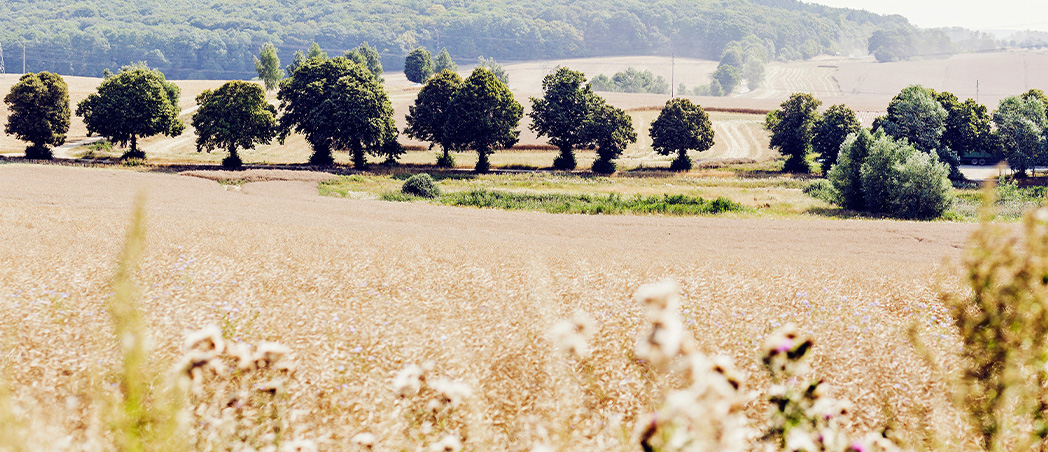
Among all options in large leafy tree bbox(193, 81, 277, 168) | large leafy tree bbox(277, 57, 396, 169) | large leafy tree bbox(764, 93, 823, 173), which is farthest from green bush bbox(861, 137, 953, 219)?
large leafy tree bbox(193, 81, 277, 168)

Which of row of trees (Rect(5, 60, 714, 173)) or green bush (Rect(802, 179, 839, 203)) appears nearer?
green bush (Rect(802, 179, 839, 203))

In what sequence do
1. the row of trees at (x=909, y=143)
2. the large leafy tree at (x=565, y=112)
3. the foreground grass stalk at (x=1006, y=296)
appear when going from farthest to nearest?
the large leafy tree at (x=565, y=112)
the row of trees at (x=909, y=143)
the foreground grass stalk at (x=1006, y=296)

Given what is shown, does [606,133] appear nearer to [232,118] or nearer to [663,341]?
[232,118]

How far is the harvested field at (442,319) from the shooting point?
9.79m

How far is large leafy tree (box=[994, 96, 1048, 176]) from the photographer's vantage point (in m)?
68.3

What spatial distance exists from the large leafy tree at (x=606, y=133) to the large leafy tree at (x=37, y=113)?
184 ft

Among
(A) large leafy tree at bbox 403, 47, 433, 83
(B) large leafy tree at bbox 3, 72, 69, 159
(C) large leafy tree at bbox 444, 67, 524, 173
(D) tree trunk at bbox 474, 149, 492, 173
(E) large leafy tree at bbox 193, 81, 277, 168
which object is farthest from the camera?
(A) large leafy tree at bbox 403, 47, 433, 83

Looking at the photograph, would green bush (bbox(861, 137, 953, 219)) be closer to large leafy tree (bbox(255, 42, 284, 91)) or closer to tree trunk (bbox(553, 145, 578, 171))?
tree trunk (bbox(553, 145, 578, 171))

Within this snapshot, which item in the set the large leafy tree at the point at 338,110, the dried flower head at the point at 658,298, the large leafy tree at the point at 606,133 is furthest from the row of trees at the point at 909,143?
the dried flower head at the point at 658,298

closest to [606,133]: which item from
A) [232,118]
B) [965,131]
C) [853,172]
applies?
[853,172]

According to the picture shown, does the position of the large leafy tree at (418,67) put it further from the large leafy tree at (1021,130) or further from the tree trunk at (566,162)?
the large leafy tree at (1021,130)

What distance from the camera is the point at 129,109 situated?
72375mm

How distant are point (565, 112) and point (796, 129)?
1045 inches

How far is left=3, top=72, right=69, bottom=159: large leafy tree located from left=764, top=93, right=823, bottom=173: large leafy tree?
3088 inches
